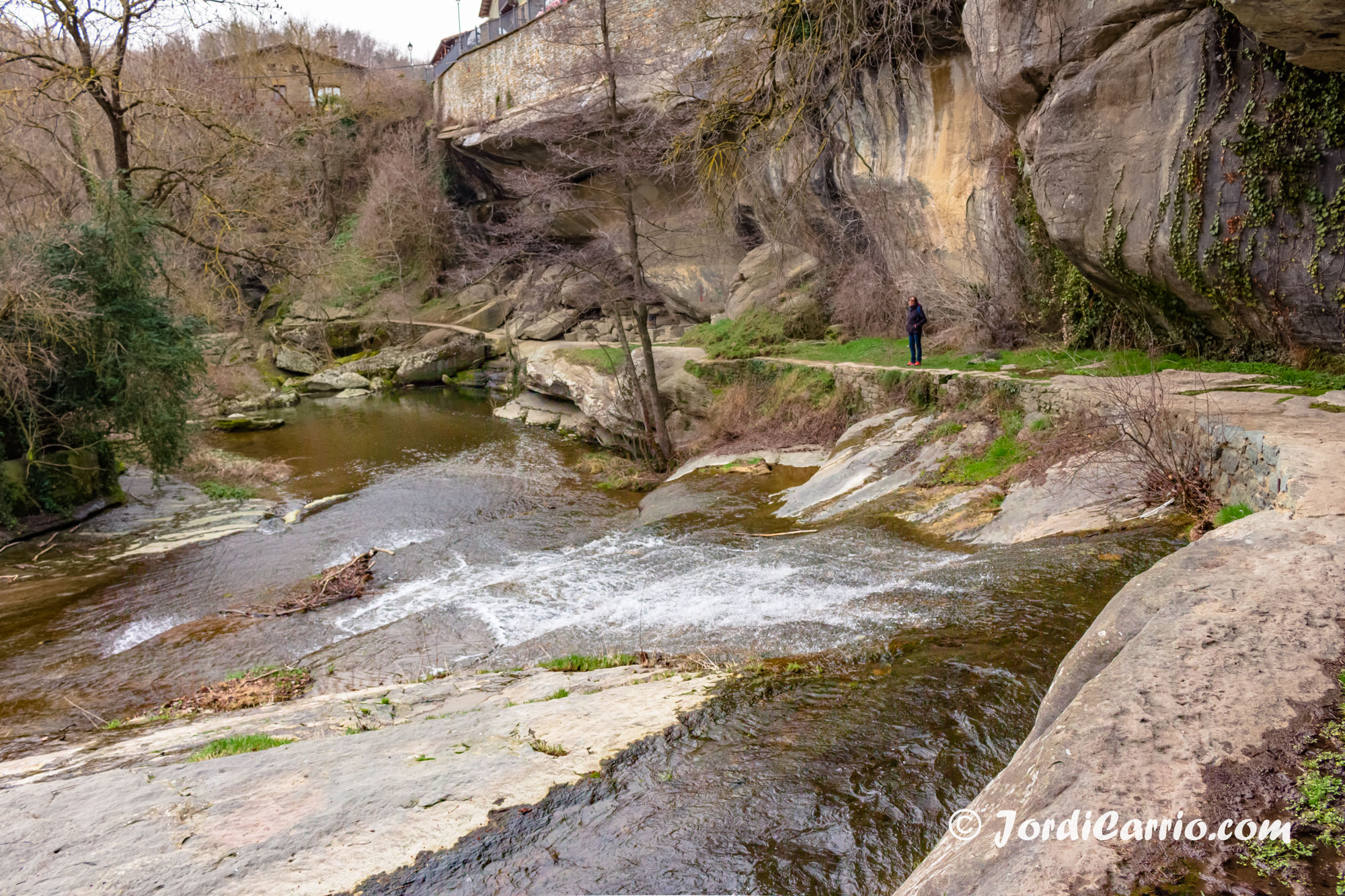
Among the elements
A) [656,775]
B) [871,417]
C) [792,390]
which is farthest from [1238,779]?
[792,390]

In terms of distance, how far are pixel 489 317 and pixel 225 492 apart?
20.3 meters

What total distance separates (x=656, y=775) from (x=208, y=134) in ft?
59.5

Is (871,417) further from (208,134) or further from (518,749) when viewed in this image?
(208,134)

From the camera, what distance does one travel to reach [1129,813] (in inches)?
88.4

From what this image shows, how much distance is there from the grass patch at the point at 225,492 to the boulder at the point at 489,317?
19275 millimetres

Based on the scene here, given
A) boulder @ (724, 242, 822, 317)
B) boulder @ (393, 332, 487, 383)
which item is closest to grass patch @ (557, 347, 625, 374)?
boulder @ (724, 242, 822, 317)

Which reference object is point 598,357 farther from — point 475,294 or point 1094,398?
point 475,294

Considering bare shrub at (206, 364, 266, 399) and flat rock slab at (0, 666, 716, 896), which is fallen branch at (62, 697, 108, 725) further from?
bare shrub at (206, 364, 266, 399)

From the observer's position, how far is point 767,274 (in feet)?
71.9

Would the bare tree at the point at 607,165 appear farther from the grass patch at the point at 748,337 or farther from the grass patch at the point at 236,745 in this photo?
the grass patch at the point at 236,745

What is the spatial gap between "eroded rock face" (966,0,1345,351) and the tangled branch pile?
9.98 metres

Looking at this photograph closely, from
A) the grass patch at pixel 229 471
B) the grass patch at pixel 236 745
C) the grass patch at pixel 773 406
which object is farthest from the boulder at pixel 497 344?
the grass patch at pixel 236 745

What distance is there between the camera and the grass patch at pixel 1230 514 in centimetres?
550

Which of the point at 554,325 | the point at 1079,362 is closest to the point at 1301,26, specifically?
the point at 1079,362
